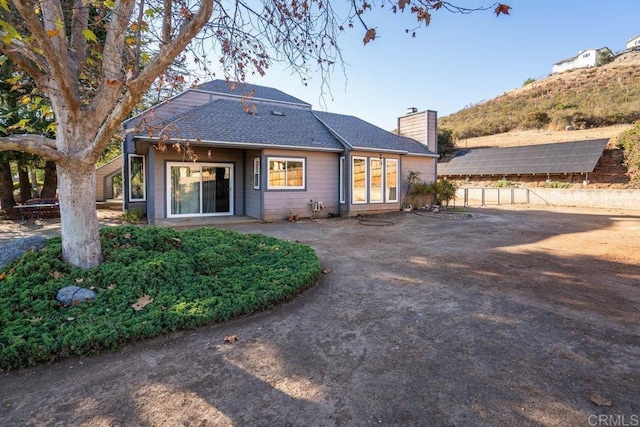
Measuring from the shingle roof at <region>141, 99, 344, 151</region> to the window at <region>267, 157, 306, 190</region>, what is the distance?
635mm

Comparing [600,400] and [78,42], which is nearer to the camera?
[600,400]

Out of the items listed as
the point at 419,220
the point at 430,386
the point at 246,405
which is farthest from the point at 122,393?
the point at 419,220

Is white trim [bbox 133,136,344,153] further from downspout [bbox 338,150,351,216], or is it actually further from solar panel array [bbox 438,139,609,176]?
solar panel array [bbox 438,139,609,176]

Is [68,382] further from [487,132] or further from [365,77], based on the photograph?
[487,132]

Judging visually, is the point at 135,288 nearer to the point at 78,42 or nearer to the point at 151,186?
the point at 78,42

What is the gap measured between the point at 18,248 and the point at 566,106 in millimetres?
42901

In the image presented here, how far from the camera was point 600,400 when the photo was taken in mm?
2215

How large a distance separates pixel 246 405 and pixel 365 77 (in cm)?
522

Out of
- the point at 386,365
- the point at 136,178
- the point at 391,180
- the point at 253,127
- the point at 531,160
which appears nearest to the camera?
the point at 386,365

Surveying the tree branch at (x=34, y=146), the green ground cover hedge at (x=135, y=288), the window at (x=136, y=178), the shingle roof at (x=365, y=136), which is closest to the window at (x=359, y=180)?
the shingle roof at (x=365, y=136)

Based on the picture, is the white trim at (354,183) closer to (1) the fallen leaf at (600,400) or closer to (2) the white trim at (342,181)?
(2) the white trim at (342,181)

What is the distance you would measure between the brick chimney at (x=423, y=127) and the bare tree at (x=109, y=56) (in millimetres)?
12416

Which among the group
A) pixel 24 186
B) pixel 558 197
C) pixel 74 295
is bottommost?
pixel 74 295

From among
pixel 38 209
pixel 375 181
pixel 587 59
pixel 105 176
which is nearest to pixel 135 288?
pixel 375 181
